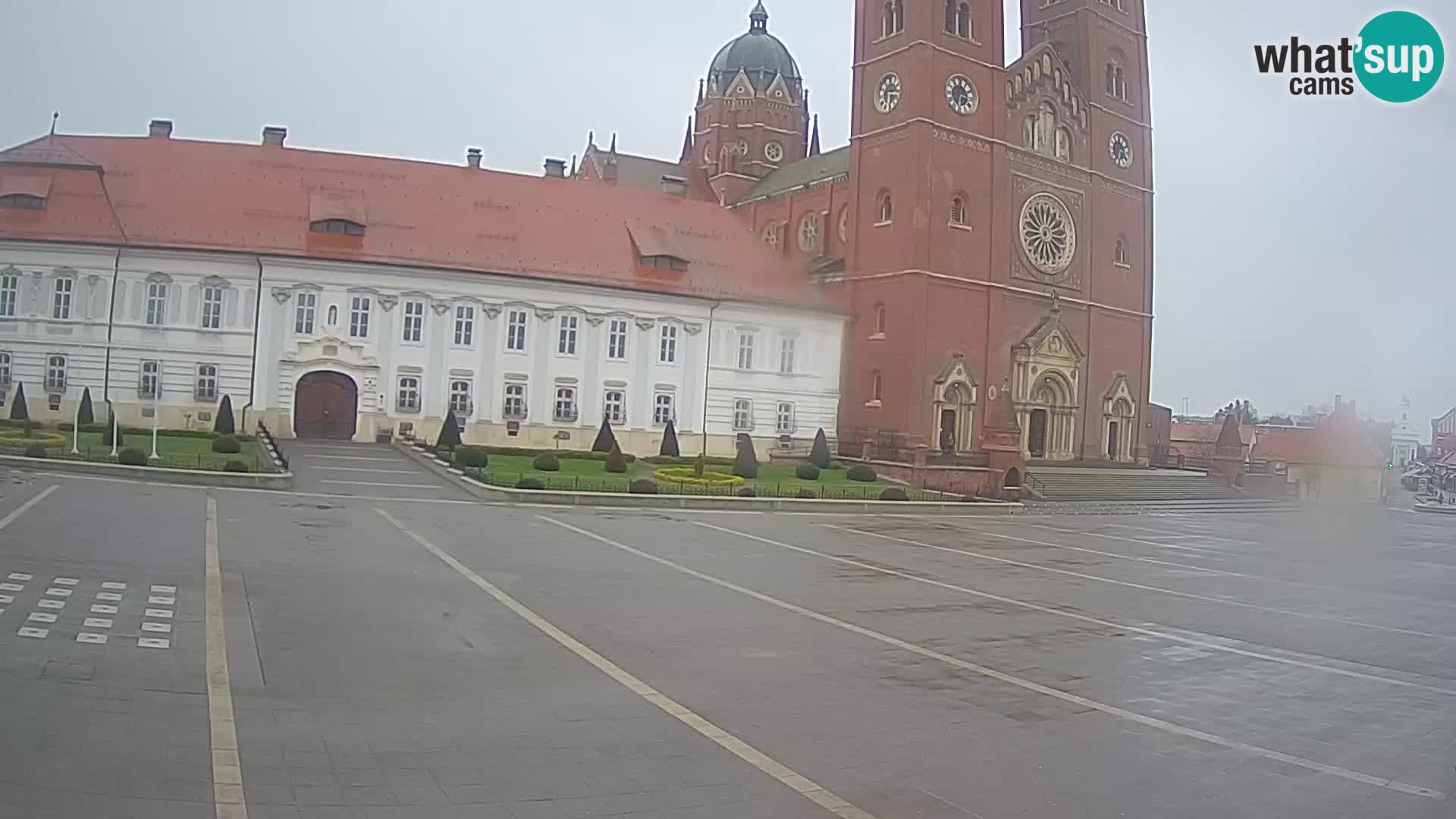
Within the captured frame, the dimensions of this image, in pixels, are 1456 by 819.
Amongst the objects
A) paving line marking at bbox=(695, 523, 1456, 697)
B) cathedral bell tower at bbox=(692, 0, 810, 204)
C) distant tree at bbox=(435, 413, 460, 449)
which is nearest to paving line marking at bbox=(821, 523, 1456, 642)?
paving line marking at bbox=(695, 523, 1456, 697)

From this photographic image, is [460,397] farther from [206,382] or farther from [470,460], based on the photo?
[470,460]

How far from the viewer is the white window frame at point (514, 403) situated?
46688mm

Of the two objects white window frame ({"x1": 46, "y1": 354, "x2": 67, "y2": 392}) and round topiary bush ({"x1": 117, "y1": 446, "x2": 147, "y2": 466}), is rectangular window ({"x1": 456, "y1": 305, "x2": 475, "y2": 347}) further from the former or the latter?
round topiary bush ({"x1": 117, "y1": 446, "x2": 147, "y2": 466})

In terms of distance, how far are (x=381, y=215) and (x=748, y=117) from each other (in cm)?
3385

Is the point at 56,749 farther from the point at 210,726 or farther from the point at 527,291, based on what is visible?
the point at 527,291

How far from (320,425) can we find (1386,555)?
3591cm

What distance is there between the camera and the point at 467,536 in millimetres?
20531

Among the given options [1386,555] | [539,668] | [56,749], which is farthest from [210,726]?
[1386,555]

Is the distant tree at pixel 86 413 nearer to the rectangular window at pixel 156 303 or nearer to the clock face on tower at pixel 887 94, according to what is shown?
the rectangular window at pixel 156 303

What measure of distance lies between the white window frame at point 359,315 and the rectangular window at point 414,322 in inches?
57.4

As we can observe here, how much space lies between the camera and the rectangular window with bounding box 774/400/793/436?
5162 centimetres

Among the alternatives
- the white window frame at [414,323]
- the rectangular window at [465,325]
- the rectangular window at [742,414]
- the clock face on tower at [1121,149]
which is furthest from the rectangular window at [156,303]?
the clock face on tower at [1121,149]

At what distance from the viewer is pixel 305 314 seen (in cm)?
4428

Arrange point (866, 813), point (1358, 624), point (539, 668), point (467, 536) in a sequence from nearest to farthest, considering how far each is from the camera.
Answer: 1. point (866, 813)
2. point (539, 668)
3. point (1358, 624)
4. point (467, 536)
